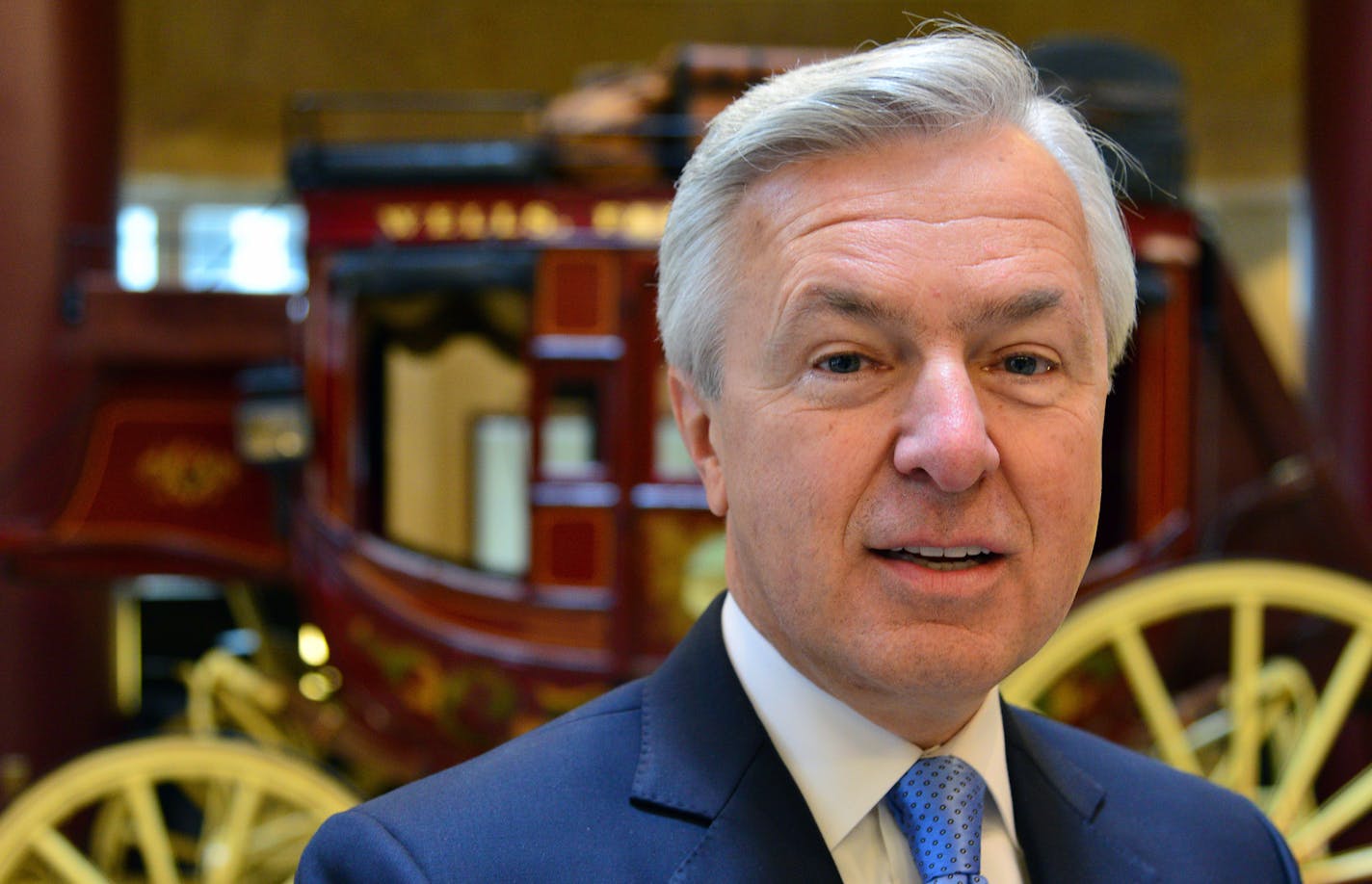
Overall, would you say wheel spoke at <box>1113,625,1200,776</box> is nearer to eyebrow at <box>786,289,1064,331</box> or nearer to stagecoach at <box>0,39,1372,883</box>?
stagecoach at <box>0,39,1372,883</box>

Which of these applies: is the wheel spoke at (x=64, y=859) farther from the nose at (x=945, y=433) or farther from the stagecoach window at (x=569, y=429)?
the nose at (x=945, y=433)

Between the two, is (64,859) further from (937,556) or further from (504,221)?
(937,556)

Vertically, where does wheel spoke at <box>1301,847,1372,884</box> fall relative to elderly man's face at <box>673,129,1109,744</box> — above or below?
below

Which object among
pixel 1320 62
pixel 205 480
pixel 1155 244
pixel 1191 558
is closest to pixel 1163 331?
pixel 1155 244

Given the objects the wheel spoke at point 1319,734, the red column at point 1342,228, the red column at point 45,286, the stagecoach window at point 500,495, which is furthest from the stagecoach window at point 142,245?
the wheel spoke at point 1319,734

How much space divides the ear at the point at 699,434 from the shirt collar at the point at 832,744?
98mm

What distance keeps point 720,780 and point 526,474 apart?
257cm

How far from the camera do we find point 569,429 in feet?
11.3

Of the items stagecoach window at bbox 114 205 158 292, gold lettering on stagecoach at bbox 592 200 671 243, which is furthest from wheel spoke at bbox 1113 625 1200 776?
stagecoach window at bbox 114 205 158 292

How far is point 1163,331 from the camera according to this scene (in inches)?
133

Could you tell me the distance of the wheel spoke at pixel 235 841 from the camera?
8.04 feet

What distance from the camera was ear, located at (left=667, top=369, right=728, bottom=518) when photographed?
3.63ft

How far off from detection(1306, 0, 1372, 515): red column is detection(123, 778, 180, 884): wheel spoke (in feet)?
10.9

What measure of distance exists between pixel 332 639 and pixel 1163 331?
2132mm
